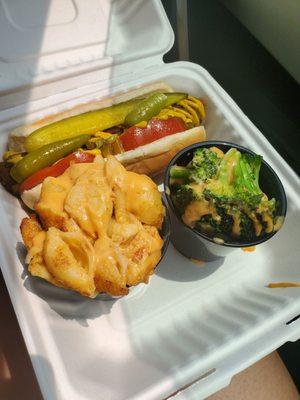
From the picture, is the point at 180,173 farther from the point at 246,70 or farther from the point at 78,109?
the point at 246,70

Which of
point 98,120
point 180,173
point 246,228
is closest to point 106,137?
point 98,120

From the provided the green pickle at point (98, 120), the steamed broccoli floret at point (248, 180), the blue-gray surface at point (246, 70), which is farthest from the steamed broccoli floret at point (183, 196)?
the blue-gray surface at point (246, 70)

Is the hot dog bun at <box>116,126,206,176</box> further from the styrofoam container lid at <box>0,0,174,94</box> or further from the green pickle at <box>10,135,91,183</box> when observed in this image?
the styrofoam container lid at <box>0,0,174,94</box>

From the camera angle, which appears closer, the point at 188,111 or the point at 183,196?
the point at 183,196

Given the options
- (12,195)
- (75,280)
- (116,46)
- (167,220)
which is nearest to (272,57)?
(116,46)

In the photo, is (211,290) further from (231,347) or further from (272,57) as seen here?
(272,57)

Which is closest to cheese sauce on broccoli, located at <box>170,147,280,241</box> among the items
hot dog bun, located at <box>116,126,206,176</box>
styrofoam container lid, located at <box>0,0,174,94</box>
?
hot dog bun, located at <box>116,126,206,176</box>
